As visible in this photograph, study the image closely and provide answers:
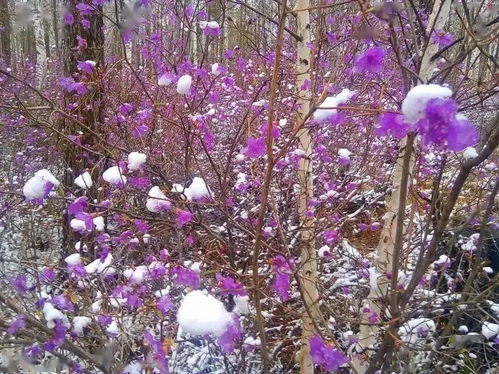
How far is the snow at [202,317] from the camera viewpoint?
1164 mm

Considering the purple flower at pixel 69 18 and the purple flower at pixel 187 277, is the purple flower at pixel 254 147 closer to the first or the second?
the purple flower at pixel 187 277

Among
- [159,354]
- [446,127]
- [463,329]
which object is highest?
[446,127]

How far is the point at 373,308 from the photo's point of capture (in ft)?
9.01

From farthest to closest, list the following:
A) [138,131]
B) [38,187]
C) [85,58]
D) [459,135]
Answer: [85,58] → [138,131] → [38,187] → [459,135]

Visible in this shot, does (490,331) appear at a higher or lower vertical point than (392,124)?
lower

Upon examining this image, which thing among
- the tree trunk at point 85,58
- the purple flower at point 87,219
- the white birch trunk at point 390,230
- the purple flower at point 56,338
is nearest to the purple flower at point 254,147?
the purple flower at point 87,219

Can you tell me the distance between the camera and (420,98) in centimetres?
91

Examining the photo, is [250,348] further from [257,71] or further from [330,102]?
[257,71]

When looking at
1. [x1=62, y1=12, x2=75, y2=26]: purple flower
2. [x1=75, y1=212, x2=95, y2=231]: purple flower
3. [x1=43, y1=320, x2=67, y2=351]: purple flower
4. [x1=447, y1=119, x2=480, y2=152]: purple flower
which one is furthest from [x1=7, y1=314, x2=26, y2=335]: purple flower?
[x1=62, y1=12, x2=75, y2=26]: purple flower

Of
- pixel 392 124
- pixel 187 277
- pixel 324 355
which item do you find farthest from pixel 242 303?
pixel 392 124

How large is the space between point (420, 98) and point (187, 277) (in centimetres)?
119

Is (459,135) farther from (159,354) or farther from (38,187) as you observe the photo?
(38,187)

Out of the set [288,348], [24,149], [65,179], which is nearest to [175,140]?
[65,179]

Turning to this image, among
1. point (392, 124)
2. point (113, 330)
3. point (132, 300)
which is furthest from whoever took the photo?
point (113, 330)
